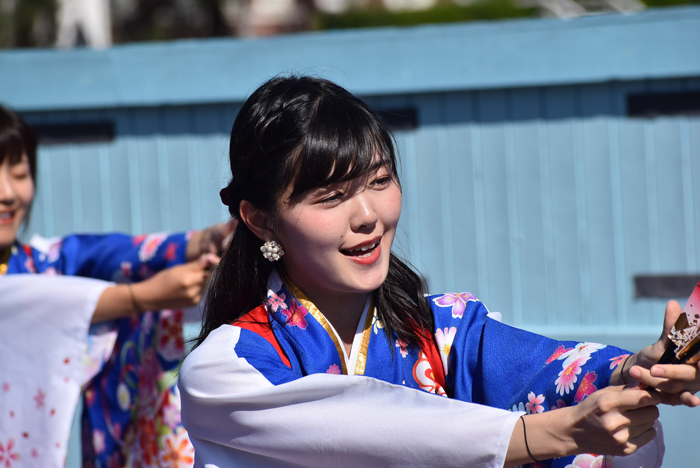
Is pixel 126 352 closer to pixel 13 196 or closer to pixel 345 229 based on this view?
pixel 13 196

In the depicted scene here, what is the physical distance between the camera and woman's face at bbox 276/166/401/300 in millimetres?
1330

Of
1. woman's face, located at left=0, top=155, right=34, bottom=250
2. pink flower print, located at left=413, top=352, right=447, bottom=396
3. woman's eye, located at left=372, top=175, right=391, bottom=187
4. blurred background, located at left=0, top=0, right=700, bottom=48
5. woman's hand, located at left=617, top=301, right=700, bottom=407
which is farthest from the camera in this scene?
blurred background, located at left=0, top=0, right=700, bottom=48

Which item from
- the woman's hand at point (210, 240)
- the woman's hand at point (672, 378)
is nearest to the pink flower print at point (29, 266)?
the woman's hand at point (210, 240)

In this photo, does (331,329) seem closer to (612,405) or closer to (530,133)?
(612,405)

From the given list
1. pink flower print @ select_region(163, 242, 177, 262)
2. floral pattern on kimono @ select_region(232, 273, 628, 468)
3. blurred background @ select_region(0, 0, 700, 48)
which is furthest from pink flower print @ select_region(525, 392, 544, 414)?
blurred background @ select_region(0, 0, 700, 48)

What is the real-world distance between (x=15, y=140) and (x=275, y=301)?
1431 millimetres

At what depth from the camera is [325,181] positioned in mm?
1318

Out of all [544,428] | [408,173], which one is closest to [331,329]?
[544,428]

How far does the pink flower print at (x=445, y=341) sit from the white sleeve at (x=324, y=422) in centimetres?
32

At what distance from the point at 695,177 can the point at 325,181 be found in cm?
251

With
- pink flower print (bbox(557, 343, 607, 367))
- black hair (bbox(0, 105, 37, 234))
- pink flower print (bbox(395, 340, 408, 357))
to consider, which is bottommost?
pink flower print (bbox(395, 340, 408, 357))

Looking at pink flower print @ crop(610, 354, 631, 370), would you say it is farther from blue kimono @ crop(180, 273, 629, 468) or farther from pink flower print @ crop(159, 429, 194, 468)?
pink flower print @ crop(159, 429, 194, 468)

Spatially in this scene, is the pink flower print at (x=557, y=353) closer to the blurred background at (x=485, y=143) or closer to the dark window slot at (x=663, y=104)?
the blurred background at (x=485, y=143)

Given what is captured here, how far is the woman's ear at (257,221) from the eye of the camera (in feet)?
4.78
